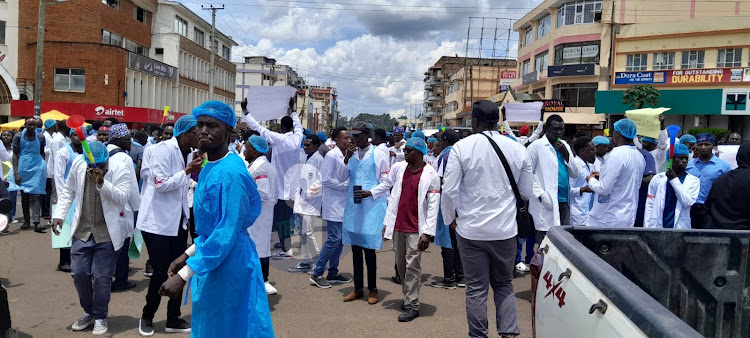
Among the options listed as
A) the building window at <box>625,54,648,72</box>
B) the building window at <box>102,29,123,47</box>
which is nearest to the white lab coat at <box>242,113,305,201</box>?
the building window at <box>102,29,123,47</box>

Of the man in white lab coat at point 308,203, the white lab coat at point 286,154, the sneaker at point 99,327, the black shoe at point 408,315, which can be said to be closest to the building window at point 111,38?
the white lab coat at point 286,154

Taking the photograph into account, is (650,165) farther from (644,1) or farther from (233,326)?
(644,1)

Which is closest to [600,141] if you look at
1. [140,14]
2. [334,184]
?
[334,184]

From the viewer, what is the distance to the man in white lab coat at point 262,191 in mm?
6258

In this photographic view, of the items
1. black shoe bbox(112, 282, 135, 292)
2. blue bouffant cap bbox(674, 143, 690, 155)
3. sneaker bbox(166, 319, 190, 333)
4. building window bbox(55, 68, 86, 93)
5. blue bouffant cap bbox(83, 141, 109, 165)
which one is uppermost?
building window bbox(55, 68, 86, 93)

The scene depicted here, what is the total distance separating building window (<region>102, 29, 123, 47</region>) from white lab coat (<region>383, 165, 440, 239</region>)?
36438 mm

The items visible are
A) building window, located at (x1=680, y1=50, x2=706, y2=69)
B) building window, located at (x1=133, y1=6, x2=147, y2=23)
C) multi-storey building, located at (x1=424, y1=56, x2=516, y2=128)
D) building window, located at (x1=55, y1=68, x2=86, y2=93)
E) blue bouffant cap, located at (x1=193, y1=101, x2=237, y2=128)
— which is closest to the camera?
blue bouffant cap, located at (x1=193, y1=101, x2=237, y2=128)

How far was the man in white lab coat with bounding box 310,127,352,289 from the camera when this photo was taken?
279 inches

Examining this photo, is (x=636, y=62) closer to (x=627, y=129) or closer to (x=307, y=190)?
(x=627, y=129)

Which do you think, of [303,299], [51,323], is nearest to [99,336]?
[51,323]

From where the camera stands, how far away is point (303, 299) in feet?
21.4

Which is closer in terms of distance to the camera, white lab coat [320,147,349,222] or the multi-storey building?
white lab coat [320,147,349,222]

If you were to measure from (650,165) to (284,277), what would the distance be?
15.9ft

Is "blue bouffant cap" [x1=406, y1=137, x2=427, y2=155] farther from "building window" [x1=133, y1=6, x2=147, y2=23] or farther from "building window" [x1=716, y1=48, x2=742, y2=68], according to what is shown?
"building window" [x1=133, y1=6, x2=147, y2=23]
